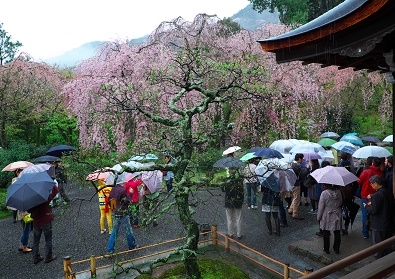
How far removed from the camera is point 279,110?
A: 1312cm

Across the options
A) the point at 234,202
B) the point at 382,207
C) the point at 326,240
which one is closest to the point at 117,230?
the point at 234,202

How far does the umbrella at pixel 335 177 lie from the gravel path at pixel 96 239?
160cm

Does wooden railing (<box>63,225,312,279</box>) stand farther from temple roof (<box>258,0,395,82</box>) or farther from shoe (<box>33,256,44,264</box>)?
temple roof (<box>258,0,395,82</box>)

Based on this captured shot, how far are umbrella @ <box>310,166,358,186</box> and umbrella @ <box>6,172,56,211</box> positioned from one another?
5.09 m

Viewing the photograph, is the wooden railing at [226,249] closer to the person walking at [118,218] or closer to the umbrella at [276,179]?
the person walking at [118,218]

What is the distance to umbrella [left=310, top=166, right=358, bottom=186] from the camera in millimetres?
5785

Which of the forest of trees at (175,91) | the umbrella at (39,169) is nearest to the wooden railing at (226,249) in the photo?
the umbrella at (39,169)

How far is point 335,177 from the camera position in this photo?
5.89m

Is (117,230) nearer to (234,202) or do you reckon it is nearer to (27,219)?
(27,219)

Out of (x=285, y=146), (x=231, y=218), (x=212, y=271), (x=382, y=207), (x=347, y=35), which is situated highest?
(x=347, y=35)

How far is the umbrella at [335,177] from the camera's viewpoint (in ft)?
19.0

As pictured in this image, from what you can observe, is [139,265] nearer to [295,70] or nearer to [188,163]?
[188,163]

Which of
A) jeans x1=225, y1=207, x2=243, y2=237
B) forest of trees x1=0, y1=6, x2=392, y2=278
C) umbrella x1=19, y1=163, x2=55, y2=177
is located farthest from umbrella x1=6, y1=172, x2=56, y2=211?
jeans x1=225, y1=207, x2=243, y2=237

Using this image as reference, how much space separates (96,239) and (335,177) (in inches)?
218
